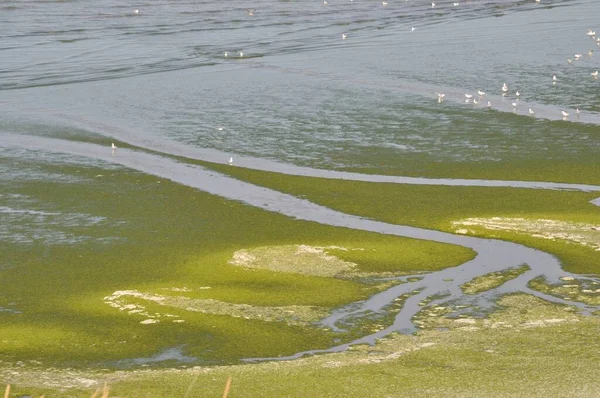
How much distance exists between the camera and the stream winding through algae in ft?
51.2

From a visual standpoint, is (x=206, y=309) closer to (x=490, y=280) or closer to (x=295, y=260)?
(x=295, y=260)

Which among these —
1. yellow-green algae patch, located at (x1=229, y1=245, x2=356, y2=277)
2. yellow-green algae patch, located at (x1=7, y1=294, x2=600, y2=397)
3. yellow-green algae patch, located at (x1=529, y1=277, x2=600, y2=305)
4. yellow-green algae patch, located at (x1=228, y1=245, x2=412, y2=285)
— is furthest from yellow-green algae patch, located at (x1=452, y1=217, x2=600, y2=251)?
yellow-green algae patch, located at (x1=7, y1=294, x2=600, y2=397)

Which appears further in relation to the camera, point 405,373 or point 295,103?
point 295,103

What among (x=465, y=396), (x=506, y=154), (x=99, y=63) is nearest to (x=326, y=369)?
(x=465, y=396)

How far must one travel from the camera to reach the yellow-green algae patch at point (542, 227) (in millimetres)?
19078

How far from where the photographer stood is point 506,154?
25969mm

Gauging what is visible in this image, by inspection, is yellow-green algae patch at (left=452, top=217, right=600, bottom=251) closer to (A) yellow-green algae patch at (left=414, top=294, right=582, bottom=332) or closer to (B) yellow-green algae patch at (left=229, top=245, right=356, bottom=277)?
(B) yellow-green algae patch at (left=229, top=245, right=356, bottom=277)

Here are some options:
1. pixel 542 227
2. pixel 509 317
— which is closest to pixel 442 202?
pixel 542 227

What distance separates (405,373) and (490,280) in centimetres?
450

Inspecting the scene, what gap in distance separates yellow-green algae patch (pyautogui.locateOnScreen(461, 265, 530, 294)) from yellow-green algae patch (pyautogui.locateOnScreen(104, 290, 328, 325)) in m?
2.50

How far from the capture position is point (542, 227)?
781 inches

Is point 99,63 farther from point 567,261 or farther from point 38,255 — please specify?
point 567,261

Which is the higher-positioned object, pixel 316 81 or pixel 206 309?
pixel 316 81

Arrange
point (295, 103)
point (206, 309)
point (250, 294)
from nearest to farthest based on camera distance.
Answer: point (206, 309)
point (250, 294)
point (295, 103)
